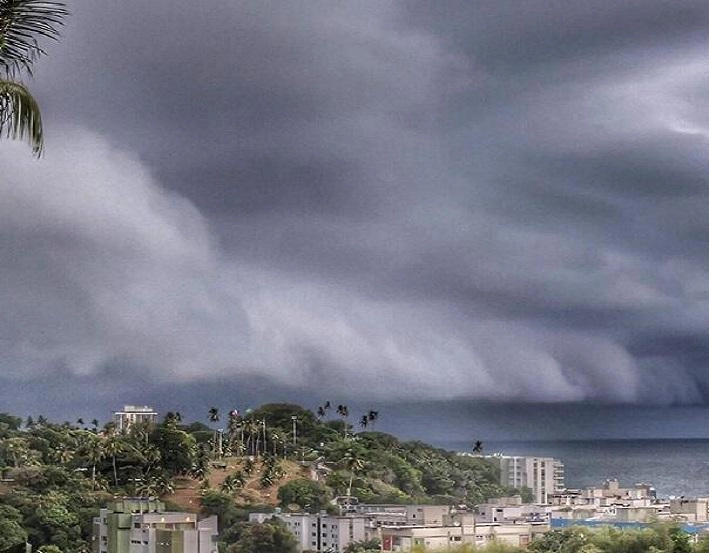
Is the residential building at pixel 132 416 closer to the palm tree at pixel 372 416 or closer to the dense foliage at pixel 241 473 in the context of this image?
the dense foliage at pixel 241 473

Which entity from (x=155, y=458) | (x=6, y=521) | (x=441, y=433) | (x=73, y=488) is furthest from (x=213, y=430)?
(x=441, y=433)

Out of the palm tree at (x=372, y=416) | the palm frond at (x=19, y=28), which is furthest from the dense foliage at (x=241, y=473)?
the palm frond at (x=19, y=28)

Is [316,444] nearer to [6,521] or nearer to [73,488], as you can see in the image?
[73,488]

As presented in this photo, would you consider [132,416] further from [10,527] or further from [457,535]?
[457,535]

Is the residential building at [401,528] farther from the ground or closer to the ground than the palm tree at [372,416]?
closer to the ground

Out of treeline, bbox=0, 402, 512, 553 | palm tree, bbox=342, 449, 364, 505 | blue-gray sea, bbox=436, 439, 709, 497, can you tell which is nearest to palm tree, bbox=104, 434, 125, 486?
treeline, bbox=0, 402, 512, 553

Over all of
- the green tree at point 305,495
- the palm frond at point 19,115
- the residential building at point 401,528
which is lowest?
the residential building at point 401,528

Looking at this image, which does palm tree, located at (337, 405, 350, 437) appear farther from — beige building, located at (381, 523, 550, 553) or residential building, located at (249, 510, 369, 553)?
residential building, located at (249, 510, 369, 553)

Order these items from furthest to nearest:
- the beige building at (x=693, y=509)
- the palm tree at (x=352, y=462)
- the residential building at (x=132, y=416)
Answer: the residential building at (x=132, y=416)
the palm tree at (x=352, y=462)
the beige building at (x=693, y=509)

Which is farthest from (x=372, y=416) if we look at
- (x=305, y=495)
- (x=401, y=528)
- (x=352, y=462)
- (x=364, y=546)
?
(x=364, y=546)
